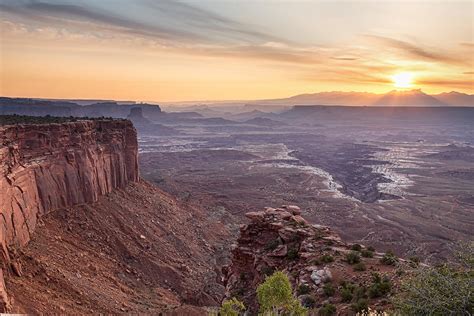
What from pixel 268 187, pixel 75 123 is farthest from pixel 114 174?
pixel 268 187

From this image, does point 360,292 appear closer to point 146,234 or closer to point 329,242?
point 329,242

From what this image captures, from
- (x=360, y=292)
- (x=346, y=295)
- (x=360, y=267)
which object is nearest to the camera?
(x=360, y=292)

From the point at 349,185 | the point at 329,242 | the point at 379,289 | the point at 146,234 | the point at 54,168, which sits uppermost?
the point at 54,168

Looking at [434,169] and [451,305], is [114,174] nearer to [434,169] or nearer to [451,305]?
[451,305]

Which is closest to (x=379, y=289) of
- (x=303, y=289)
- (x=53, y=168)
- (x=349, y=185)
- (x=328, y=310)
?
(x=328, y=310)

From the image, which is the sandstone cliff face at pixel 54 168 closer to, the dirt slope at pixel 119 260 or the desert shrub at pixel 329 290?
the dirt slope at pixel 119 260

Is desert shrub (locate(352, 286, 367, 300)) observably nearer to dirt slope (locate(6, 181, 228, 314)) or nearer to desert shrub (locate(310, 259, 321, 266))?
desert shrub (locate(310, 259, 321, 266))
